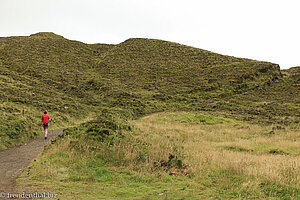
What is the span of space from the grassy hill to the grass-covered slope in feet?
0.78

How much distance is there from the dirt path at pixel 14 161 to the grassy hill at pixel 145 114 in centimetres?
48

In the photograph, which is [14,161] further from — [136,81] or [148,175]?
[136,81]

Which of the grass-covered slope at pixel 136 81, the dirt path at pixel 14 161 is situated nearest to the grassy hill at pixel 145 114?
the grass-covered slope at pixel 136 81

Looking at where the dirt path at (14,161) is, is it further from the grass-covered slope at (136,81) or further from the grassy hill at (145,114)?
the grass-covered slope at (136,81)

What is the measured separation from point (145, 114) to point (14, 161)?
26171mm

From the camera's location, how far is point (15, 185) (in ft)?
23.1

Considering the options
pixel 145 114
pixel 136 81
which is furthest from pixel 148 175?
pixel 136 81

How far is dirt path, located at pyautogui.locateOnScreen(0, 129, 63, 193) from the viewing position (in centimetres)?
738

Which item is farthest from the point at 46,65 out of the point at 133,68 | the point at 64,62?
the point at 133,68

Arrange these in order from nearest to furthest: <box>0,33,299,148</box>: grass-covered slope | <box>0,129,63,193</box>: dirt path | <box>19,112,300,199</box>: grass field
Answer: <box>19,112,300,199</box>: grass field → <box>0,129,63,193</box>: dirt path → <box>0,33,299,148</box>: grass-covered slope

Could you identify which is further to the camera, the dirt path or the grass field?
the dirt path

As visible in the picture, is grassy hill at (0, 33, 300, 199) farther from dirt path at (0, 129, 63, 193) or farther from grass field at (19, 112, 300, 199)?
dirt path at (0, 129, 63, 193)

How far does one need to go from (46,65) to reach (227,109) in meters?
44.3

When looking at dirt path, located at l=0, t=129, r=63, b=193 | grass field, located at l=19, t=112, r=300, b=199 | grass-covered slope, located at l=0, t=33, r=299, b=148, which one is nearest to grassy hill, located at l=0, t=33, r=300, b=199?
grass field, located at l=19, t=112, r=300, b=199
